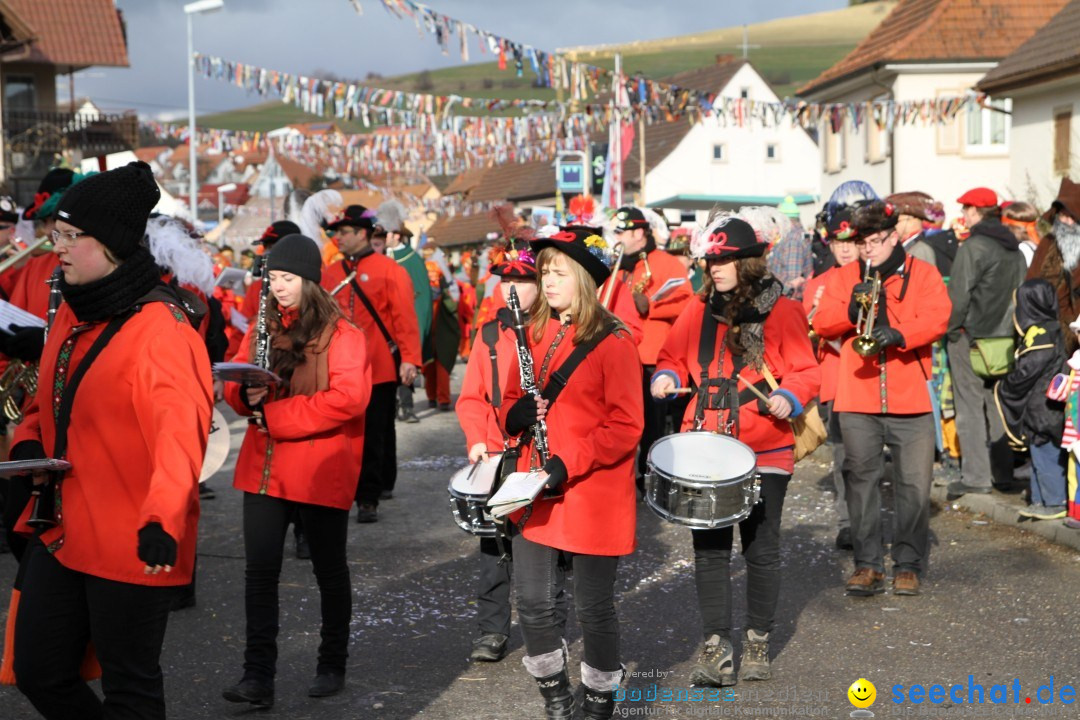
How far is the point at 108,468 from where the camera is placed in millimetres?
3863

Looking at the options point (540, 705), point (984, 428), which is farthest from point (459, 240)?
point (540, 705)

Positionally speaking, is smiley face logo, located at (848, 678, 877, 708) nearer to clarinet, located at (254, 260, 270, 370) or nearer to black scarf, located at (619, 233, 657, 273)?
clarinet, located at (254, 260, 270, 370)

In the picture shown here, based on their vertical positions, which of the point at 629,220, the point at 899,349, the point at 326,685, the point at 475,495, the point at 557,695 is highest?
the point at 629,220

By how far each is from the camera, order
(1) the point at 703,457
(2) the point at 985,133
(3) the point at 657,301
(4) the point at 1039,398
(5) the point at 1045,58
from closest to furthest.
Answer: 1. (1) the point at 703,457
2. (4) the point at 1039,398
3. (3) the point at 657,301
4. (5) the point at 1045,58
5. (2) the point at 985,133

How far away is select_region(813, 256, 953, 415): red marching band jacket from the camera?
713cm

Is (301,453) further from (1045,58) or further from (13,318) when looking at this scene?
(1045,58)

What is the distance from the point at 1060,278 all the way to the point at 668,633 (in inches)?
157

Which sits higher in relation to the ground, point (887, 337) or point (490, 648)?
point (887, 337)

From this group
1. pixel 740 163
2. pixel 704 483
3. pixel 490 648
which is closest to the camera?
pixel 704 483

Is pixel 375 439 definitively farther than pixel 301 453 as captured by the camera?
Yes

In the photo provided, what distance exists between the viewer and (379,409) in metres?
9.52

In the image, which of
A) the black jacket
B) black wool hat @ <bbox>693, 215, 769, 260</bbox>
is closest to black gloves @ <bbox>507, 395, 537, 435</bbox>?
black wool hat @ <bbox>693, 215, 769, 260</bbox>

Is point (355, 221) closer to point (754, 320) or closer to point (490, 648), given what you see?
point (490, 648)

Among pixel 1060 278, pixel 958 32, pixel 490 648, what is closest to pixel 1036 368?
pixel 1060 278
